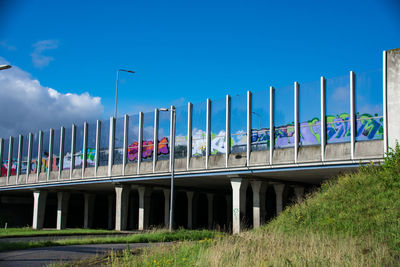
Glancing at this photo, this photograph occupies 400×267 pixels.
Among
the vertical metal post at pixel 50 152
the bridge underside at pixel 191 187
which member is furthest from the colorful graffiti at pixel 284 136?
the vertical metal post at pixel 50 152

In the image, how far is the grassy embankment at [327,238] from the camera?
986 cm

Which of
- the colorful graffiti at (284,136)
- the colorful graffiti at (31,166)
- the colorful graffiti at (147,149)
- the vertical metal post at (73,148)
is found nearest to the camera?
the colorful graffiti at (284,136)

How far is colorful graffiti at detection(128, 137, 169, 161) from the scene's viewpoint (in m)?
34.7

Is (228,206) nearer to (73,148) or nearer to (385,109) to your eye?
(73,148)

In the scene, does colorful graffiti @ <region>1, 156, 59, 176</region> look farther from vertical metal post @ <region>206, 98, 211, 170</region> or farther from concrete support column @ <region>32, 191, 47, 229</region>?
vertical metal post @ <region>206, 98, 211, 170</region>

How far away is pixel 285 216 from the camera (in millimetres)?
22391

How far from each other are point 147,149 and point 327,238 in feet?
80.5

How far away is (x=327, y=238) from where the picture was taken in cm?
1290

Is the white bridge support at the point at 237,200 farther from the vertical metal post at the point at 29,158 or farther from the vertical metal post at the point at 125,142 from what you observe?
the vertical metal post at the point at 29,158

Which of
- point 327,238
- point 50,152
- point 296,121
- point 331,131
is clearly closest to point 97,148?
point 50,152

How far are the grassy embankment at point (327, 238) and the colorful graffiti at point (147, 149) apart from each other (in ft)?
46.9

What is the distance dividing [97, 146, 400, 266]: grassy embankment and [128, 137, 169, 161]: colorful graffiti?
14.3 m

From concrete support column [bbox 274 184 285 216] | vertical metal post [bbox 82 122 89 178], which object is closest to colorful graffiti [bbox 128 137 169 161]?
vertical metal post [bbox 82 122 89 178]

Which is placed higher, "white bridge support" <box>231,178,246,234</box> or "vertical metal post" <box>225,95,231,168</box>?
"vertical metal post" <box>225,95,231,168</box>
